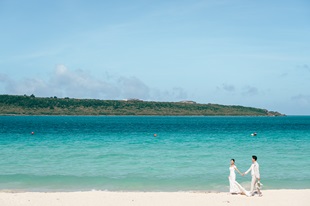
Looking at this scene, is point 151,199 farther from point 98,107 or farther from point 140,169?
point 98,107

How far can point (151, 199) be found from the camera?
1395cm

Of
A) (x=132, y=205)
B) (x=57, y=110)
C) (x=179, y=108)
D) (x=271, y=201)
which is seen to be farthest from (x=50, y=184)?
(x=179, y=108)

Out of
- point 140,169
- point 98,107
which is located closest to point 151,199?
point 140,169

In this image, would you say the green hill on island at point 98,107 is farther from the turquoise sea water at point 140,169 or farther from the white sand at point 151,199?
the white sand at point 151,199

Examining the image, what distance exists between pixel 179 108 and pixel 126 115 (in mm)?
27633

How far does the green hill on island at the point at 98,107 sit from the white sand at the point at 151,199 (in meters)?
138

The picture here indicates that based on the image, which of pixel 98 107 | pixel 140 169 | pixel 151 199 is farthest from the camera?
pixel 98 107

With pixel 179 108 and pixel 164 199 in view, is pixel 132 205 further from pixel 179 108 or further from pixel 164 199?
pixel 179 108

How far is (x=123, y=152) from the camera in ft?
94.2

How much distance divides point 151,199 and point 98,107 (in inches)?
5992

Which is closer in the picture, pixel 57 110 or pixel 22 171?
pixel 22 171

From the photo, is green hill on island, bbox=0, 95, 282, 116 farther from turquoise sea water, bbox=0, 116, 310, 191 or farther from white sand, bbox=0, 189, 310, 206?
white sand, bbox=0, 189, 310, 206

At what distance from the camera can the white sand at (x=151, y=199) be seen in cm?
1331

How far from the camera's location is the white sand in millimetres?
13312
